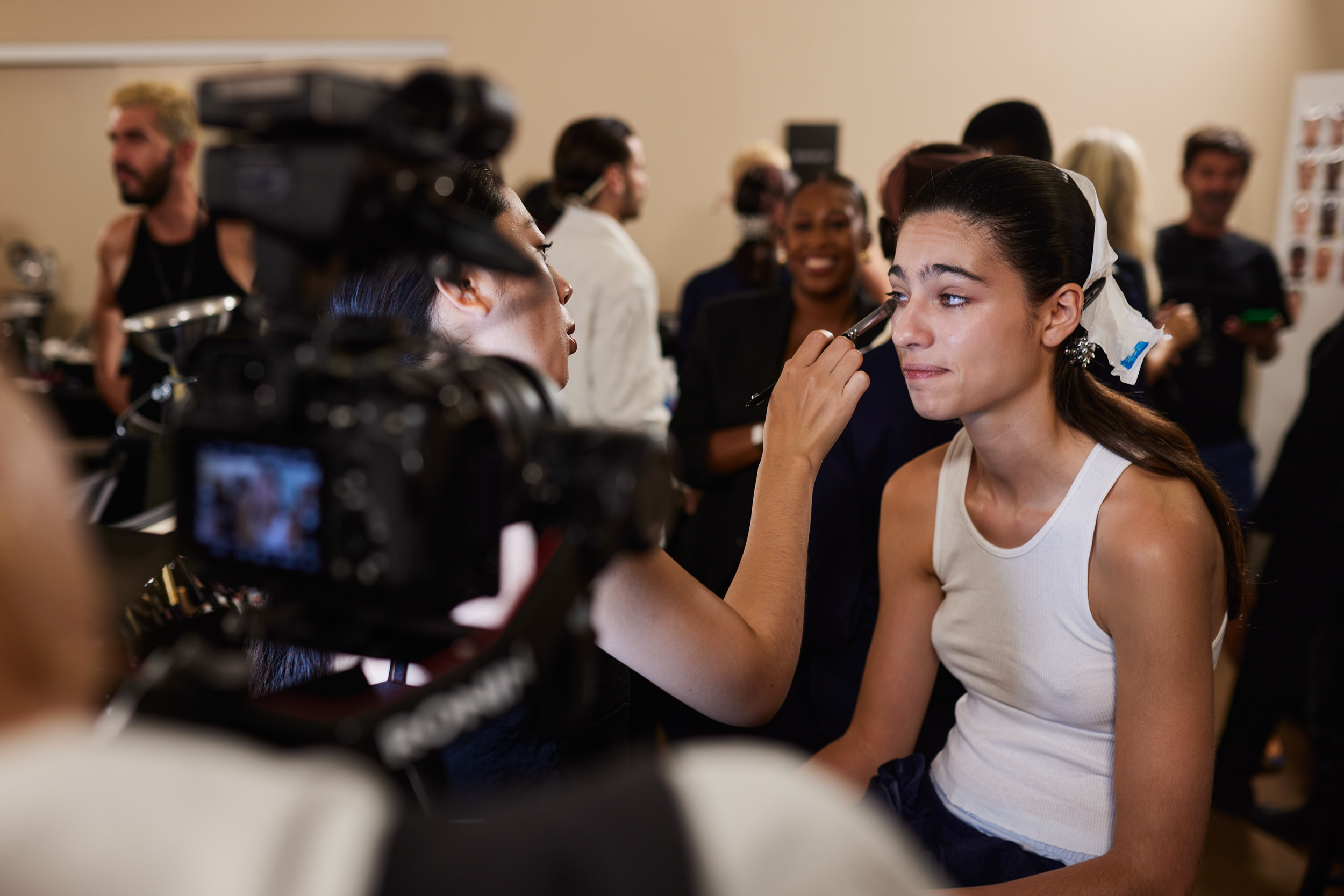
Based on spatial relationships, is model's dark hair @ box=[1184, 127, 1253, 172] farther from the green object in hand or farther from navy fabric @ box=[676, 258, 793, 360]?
navy fabric @ box=[676, 258, 793, 360]

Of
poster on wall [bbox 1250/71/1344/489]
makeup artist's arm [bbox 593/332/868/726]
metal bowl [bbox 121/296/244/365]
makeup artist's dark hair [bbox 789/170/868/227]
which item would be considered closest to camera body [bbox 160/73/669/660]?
makeup artist's arm [bbox 593/332/868/726]

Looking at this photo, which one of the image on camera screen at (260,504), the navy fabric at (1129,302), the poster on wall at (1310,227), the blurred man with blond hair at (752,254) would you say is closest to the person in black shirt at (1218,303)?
the navy fabric at (1129,302)

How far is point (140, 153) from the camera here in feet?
8.74

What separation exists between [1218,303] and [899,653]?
96.3 inches

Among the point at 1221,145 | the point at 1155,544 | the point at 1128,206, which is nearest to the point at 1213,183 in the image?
the point at 1221,145

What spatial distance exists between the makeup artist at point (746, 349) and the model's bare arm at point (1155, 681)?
96 cm

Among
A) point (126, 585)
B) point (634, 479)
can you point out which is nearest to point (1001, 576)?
point (634, 479)

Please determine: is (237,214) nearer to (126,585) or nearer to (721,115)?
(126,585)

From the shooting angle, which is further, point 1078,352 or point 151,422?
point 151,422

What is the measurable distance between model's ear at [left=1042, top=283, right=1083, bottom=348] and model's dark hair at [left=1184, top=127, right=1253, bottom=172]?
2246mm

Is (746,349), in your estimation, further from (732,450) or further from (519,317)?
(519,317)

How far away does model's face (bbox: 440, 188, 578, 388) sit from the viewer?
1.11 meters

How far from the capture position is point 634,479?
511mm

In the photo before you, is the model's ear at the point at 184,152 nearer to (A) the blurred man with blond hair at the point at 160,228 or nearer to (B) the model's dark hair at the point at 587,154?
(A) the blurred man with blond hair at the point at 160,228
